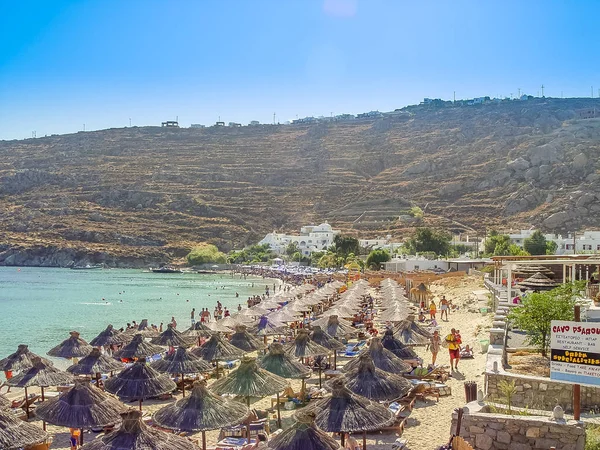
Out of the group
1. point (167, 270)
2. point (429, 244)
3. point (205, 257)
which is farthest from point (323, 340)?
point (205, 257)

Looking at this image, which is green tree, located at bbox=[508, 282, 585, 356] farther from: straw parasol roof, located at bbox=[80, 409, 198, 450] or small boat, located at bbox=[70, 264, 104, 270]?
small boat, located at bbox=[70, 264, 104, 270]

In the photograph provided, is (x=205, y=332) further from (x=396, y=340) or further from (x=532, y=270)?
(x=532, y=270)

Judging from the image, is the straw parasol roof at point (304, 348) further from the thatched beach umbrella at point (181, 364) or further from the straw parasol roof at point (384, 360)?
the straw parasol roof at point (384, 360)

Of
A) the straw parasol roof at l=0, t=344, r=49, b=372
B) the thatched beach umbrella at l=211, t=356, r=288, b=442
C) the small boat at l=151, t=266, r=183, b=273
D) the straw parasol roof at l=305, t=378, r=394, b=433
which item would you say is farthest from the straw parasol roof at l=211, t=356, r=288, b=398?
→ the small boat at l=151, t=266, r=183, b=273

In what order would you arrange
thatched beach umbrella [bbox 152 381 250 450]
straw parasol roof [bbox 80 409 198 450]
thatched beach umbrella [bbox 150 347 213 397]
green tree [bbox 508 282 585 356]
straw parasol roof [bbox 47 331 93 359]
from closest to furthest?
straw parasol roof [bbox 80 409 198 450] → thatched beach umbrella [bbox 152 381 250 450] → green tree [bbox 508 282 585 356] → thatched beach umbrella [bbox 150 347 213 397] → straw parasol roof [bbox 47 331 93 359]

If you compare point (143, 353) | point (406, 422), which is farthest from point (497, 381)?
point (143, 353)

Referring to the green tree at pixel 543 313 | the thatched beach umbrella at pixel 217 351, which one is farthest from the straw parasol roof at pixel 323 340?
the green tree at pixel 543 313

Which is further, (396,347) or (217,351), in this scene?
(217,351)

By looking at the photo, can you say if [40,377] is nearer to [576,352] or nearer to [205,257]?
[576,352]
